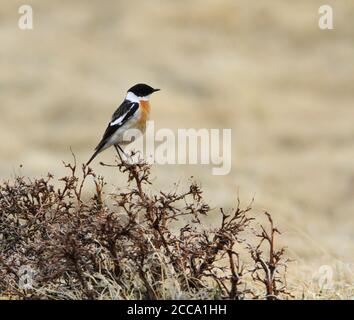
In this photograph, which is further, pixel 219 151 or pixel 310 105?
pixel 310 105

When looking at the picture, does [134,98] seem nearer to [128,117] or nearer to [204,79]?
[128,117]

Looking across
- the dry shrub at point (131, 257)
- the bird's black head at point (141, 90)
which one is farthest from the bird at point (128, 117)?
the dry shrub at point (131, 257)

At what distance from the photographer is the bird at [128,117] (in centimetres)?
920

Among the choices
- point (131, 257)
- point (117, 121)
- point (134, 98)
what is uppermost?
point (134, 98)

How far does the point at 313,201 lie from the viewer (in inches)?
692

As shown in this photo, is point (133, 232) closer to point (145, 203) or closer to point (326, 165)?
point (145, 203)

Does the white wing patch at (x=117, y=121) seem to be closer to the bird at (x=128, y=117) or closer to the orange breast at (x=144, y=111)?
the bird at (x=128, y=117)

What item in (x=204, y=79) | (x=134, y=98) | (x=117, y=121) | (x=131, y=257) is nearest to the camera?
(x=131, y=257)

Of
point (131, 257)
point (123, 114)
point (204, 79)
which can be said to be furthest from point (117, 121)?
point (204, 79)

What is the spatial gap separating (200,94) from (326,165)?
513cm

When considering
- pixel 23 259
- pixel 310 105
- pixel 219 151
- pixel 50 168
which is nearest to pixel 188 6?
pixel 310 105

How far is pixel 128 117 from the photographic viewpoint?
934 cm

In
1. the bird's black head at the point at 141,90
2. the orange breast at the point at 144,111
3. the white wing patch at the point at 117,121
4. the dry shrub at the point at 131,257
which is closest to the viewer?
the dry shrub at the point at 131,257
